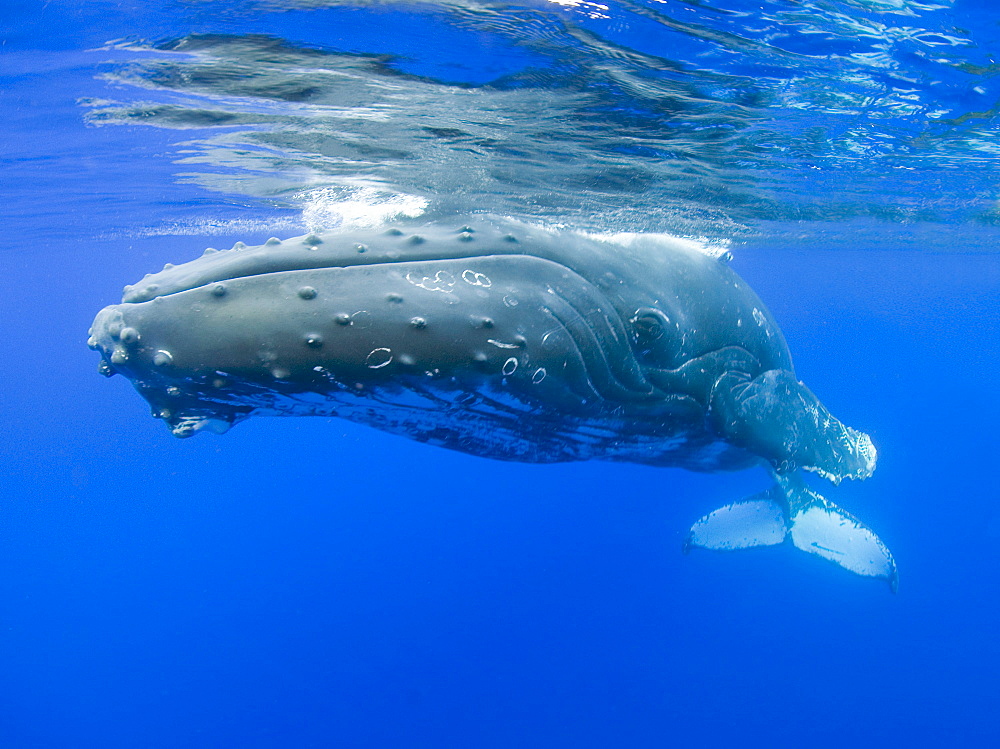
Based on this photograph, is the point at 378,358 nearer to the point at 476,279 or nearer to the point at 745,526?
the point at 476,279

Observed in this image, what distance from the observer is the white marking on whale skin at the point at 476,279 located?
3.40 m

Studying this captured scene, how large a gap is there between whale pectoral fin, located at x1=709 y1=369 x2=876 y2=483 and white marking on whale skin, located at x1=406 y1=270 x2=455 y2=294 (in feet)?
9.13

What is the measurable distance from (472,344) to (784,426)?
3.65m

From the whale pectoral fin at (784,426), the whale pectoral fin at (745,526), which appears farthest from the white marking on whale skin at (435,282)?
the whale pectoral fin at (745,526)

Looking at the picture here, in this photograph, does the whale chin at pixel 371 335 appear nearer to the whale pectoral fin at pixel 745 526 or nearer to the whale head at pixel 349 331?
the whale head at pixel 349 331

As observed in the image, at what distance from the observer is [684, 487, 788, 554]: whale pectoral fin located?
325 inches

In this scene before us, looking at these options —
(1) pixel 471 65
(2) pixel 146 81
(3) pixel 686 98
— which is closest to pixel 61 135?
(2) pixel 146 81

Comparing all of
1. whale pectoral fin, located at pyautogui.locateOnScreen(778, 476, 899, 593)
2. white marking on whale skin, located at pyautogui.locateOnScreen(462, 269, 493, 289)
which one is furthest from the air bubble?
whale pectoral fin, located at pyautogui.locateOnScreen(778, 476, 899, 593)

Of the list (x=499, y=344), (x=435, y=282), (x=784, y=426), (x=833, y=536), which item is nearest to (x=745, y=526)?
(x=833, y=536)

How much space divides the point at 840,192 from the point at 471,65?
39.1 feet

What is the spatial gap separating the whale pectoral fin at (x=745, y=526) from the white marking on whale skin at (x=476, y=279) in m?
6.23

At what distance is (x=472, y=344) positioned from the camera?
3.18m

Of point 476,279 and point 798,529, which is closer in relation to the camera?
point 476,279

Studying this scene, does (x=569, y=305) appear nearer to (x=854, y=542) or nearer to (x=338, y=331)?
(x=338, y=331)
